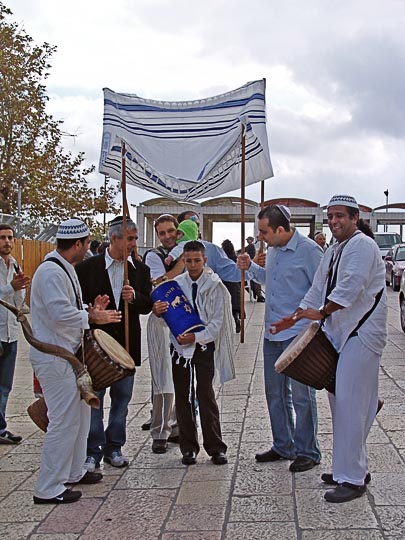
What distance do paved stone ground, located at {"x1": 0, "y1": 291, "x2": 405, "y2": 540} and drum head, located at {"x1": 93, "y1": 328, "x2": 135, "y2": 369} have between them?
0.86m

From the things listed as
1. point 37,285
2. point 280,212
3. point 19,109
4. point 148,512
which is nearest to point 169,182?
point 280,212

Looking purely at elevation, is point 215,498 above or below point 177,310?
below

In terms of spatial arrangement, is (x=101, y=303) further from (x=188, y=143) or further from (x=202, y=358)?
(x=188, y=143)

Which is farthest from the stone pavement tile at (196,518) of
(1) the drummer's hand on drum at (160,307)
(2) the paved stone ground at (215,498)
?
(1) the drummer's hand on drum at (160,307)

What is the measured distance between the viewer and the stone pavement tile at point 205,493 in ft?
16.5

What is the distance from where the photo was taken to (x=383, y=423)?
7.02 metres

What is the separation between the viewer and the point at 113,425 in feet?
19.7

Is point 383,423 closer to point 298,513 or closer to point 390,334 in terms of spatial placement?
point 298,513

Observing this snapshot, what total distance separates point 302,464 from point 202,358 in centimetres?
110

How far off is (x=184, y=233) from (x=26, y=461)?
2.37 meters

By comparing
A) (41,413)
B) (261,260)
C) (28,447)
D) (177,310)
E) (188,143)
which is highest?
(188,143)

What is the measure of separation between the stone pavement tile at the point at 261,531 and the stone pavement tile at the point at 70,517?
92cm

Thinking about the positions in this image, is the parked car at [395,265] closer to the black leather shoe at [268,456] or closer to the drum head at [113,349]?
the black leather shoe at [268,456]

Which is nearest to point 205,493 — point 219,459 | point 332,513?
point 219,459
